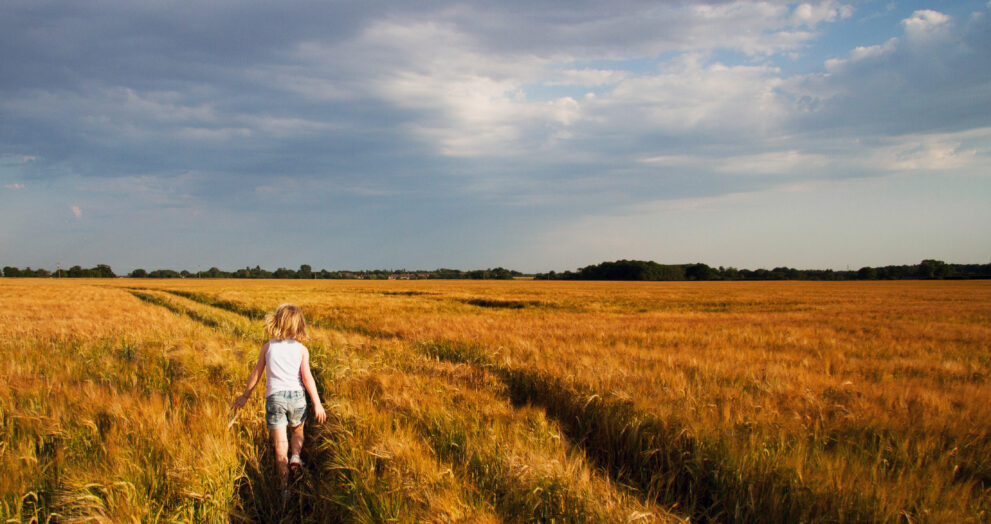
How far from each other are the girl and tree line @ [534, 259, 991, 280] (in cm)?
12879

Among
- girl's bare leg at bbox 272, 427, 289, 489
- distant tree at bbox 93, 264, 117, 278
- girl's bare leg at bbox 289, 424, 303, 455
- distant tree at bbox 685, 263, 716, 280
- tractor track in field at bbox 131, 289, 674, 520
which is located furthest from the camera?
distant tree at bbox 93, 264, 117, 278

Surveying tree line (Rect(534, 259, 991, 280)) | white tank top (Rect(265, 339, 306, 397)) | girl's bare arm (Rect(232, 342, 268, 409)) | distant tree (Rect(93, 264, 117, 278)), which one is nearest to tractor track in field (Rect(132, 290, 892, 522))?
white tank top (Rect(265, 339, 306, 397))

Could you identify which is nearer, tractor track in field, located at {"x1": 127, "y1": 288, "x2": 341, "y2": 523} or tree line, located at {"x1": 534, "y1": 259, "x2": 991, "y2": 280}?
tractor track in field, located at {"x1": 127, "y1": 288, "x2": 341, "y2": 523}

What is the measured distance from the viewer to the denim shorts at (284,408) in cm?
376

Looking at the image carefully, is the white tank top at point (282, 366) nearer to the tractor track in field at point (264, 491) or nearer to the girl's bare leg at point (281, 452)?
the girl's bare leg at point (281, 452)

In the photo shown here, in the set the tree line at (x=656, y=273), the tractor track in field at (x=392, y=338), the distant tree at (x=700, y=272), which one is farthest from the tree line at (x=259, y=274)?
the tractor track in field at (x=392, y=338)

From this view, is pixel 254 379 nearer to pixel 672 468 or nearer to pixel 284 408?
pixel 284 408

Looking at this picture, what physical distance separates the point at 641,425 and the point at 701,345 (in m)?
5.65

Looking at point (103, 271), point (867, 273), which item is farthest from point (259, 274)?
point (867, 273)

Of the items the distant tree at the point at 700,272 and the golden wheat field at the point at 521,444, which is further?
the distant tree at the point at 700,272

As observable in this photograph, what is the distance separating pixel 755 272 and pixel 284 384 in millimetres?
146235

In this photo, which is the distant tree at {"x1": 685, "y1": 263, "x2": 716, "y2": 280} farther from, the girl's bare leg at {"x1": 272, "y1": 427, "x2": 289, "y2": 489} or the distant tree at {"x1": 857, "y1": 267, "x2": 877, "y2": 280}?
the girl's bare leg at {"x1": 272, "y1": 427, "x2": 289, "y2": 489}

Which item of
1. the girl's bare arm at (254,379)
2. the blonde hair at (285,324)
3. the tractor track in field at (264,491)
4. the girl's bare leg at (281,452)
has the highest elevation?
the blonde hair at (285,324)

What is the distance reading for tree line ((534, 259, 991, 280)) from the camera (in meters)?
107
